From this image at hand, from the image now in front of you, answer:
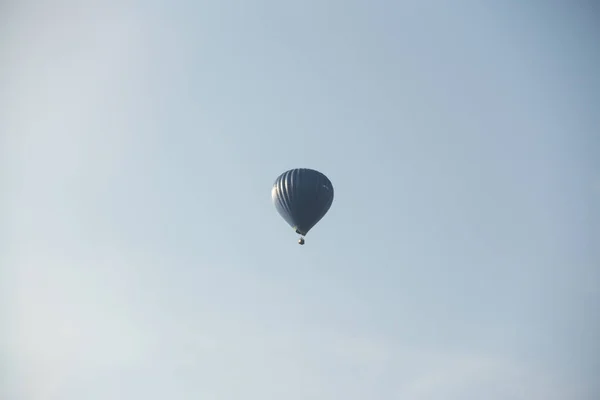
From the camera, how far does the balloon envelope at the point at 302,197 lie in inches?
2117

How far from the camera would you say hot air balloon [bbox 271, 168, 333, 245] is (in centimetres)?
5378

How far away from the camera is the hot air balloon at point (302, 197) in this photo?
176ft

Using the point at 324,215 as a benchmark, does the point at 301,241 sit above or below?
below

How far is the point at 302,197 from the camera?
53719 millimetres

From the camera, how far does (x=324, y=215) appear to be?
5700cm

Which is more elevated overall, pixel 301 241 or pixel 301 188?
pixel 301 188

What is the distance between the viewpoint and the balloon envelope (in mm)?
53781

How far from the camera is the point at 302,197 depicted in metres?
53.7

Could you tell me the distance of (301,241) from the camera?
54.5 m

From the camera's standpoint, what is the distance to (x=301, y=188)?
53.7m

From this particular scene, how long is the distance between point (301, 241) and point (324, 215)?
13.7ft

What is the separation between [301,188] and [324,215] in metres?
4.81
